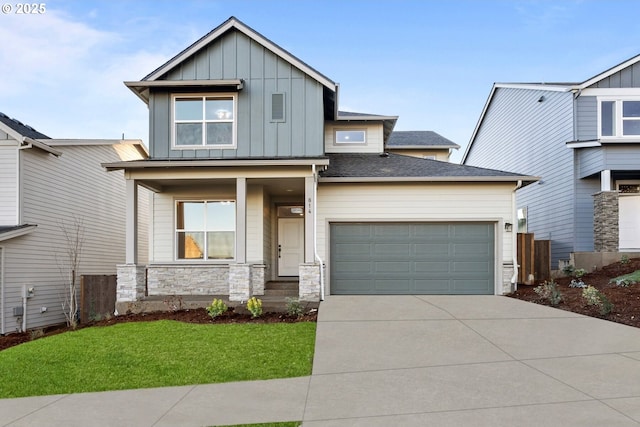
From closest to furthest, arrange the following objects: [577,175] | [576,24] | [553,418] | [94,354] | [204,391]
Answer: [553,418] → [204,391] → [94,354] → [577,175] → [576,24]

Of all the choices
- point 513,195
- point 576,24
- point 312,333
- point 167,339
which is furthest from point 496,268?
point 576,24

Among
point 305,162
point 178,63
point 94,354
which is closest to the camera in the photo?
point 94,354

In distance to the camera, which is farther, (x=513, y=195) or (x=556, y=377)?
(x=513, y=195)

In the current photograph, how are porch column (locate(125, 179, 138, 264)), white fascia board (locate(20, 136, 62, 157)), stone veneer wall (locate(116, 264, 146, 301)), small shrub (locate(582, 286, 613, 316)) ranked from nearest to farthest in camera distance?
small shrub (locate(582, 286, 613, 316))
stone veneer wall (locate(116, 264, 146, 301))
porch column (locate(125, 179, 138, 264))
white fascia board (locate(20, 136, 62, 157))

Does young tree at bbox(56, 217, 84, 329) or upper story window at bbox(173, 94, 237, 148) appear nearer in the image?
upper story window at bbox(173, 94, 237, 148)

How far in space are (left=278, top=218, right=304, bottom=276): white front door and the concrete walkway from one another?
20.5 ft

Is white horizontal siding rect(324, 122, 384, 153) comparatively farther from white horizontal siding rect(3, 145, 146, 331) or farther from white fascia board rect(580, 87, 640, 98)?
white horizontal siding rect(3, 145, 146, 331)

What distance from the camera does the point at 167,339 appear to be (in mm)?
9352

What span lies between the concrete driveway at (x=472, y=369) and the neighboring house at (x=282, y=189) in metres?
2.90

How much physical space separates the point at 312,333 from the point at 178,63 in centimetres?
832

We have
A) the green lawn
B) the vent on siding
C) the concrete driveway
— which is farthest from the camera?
the vent on siding

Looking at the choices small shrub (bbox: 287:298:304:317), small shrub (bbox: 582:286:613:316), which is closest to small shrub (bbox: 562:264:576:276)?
small shrub (bbox: 582:286:613:316)

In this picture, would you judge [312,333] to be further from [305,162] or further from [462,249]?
[462,249]

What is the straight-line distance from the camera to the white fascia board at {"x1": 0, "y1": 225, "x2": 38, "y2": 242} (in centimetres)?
1268
